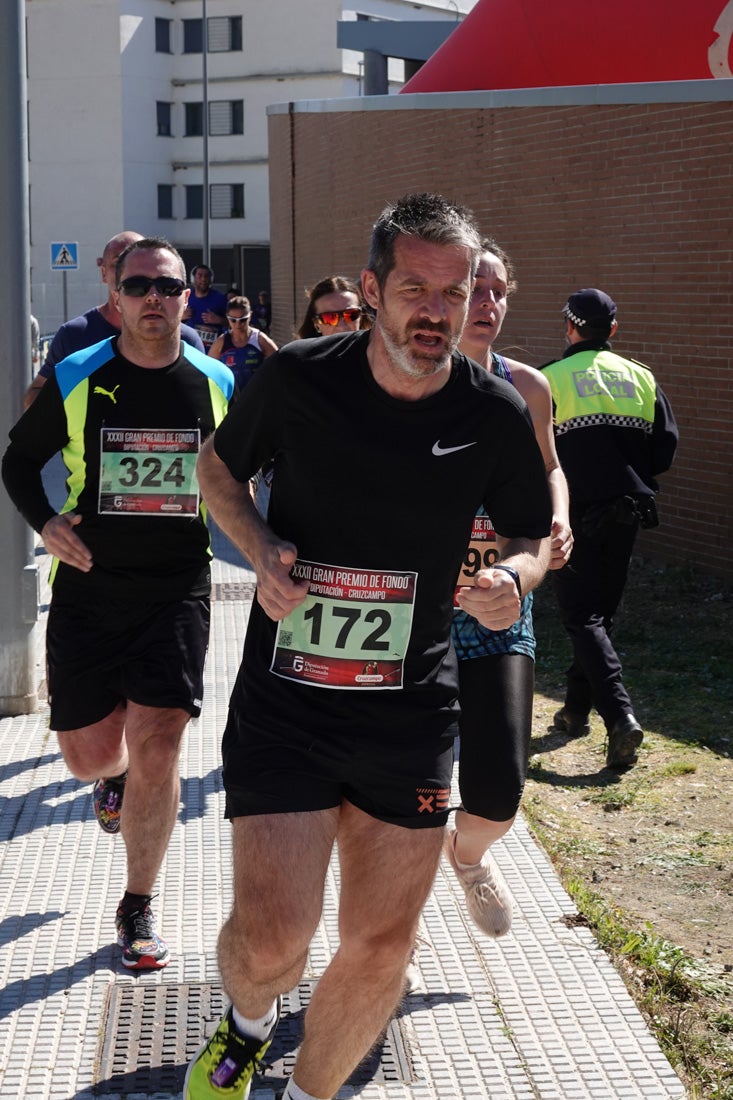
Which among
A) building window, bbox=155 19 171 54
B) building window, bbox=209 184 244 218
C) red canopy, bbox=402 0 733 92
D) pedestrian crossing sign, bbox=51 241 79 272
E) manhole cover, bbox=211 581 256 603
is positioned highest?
building window, bbox=155 19 171 54

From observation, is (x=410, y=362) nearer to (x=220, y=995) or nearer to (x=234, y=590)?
(x=220, y=995)

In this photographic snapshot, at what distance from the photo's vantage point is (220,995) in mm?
4191

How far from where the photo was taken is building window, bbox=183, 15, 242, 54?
2306 inches

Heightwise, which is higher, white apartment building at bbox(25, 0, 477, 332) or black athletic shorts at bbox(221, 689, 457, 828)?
white apartment building at bbox(25, 0, 477, 332)

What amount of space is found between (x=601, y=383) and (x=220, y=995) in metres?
3.96

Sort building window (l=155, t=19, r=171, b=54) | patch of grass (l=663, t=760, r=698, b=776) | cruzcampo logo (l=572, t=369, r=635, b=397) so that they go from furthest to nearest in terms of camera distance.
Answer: building window (l=155, t=19, r=171, b=54), cruzcampo logo (l=572, t=369, r=635, b=397), patch of grass (l=663, t=760, r=698, b=776)

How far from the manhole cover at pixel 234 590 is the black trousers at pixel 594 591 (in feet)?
11.4

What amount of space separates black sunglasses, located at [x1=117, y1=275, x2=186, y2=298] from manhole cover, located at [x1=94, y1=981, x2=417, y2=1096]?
2204 millimetres

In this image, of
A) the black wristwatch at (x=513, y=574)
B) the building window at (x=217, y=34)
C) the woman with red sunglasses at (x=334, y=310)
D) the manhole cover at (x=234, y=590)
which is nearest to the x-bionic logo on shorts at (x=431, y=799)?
the black wristwatch at (x=513, y=574)

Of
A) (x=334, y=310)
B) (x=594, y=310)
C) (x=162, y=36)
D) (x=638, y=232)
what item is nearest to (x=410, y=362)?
(x=334, y=310)

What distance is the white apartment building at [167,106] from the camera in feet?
186

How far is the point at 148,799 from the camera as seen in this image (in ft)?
14.7

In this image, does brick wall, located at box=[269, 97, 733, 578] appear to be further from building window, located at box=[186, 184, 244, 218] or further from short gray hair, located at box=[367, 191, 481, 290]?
building window, located at box=[186, 184, 244, 218]

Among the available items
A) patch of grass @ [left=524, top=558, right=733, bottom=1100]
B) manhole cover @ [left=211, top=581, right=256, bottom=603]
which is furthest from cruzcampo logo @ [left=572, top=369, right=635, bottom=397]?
manhole cover @ [left=211, top=581, right=256, bottom=603]
